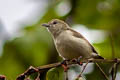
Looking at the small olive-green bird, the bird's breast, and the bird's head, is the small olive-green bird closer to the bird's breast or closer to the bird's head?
the bird's breast

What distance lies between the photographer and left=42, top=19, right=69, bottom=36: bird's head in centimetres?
467

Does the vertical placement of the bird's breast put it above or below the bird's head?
below

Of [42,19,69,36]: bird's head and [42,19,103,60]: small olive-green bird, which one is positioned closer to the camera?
[42,19,103,60]: small olive-green bird

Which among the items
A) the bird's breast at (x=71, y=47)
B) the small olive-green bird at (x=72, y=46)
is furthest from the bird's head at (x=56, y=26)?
the bird's breast at (x=71, y=47)

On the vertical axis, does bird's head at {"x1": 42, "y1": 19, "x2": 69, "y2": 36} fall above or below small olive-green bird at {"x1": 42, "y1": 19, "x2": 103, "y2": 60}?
above

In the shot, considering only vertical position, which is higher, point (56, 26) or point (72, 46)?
point (56, 26)

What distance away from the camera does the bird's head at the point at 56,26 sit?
15.3 feet

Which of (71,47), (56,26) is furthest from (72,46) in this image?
(56,26)

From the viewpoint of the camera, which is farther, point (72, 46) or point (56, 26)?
point (56, 26)

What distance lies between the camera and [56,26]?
4.92 metres

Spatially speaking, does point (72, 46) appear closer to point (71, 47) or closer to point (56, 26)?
point (71, 47)

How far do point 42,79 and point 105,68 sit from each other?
0.84 metres

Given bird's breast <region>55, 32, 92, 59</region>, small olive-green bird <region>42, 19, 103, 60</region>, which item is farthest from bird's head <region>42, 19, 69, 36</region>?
bird's breast <region>55, 32, 92, 59</region>

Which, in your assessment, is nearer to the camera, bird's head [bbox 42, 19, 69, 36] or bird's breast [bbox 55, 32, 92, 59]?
bird's breast [bbox 55, 32, 92, 59]
